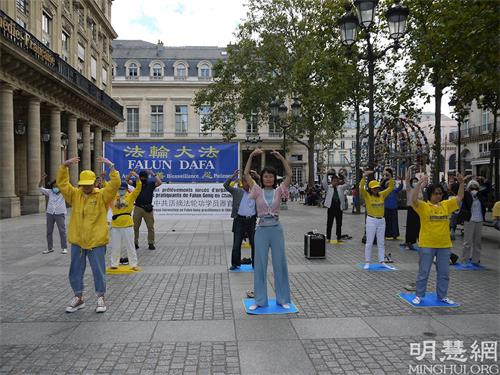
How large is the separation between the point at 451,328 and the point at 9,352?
471 centimetres

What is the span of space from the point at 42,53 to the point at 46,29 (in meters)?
5.36

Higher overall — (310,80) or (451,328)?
(310,80)

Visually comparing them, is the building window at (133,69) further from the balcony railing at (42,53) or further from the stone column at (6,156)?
the stone column at (6,156)

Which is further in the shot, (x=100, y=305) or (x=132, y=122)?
(x=132, y=122)

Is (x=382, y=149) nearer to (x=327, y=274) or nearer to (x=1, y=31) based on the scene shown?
(x=327, y=274)

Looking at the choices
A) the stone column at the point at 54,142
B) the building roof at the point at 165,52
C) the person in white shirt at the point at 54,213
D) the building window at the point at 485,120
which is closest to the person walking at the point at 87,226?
the person in white shirt at the point at 54,213

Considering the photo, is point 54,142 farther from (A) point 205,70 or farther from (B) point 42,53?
(A) point 205,70

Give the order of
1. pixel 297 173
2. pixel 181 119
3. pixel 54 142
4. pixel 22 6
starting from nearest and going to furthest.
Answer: pixel 22 6 → pixel 54 142 → pixel 181 119 → pixel 297 173

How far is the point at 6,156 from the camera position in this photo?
20594 mm

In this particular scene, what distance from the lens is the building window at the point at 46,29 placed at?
2642 cm

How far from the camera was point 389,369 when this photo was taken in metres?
3.96

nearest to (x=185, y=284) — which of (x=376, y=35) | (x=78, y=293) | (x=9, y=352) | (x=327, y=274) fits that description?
(x=78, y=293)

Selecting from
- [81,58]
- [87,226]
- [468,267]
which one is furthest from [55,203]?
[81,58]

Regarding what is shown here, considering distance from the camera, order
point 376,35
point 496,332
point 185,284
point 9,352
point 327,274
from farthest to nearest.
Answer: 1. point 376,35
2. point 327,274
3. point 185,284
4. point 496,332
5. point 9,352
